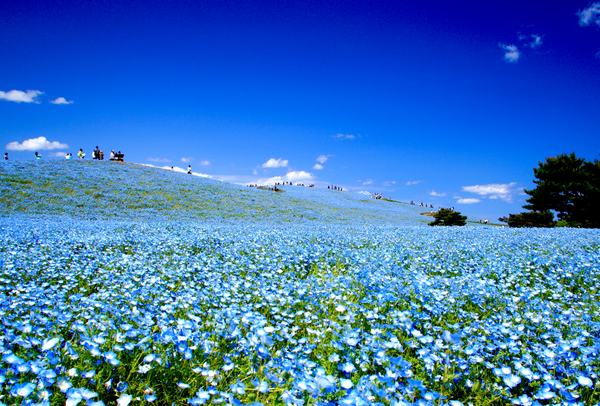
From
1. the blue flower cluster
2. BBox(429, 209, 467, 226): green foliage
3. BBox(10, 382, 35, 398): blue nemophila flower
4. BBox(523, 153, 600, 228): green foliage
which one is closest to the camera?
BBox(10, 382, 35, 398): blue nemophila flower

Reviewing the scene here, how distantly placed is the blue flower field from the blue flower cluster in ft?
0.09

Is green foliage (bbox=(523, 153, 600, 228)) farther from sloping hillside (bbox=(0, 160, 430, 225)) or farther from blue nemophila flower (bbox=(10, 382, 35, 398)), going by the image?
blue nemophila flower (bbox=(10, 382, 35, 398))

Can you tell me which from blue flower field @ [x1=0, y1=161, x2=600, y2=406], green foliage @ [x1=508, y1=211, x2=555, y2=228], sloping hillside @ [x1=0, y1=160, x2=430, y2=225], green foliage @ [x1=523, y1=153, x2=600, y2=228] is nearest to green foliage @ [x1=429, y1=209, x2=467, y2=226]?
green foliage @ [x1=508, y1=211, x2=555, y2=228]

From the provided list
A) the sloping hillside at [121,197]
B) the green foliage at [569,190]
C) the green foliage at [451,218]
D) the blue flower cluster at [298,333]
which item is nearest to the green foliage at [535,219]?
the green foliage at [569,190]

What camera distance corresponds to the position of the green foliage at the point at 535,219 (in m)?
34.9

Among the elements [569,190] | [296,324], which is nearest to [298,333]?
[296,324]

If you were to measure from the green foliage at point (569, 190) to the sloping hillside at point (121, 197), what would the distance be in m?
24.1

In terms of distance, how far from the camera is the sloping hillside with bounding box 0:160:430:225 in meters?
25.2

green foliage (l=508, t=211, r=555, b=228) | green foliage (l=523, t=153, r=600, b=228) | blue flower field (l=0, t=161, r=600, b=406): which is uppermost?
green foliage (l=523, t=153, r=600, b=228)

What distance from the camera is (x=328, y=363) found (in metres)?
3.38

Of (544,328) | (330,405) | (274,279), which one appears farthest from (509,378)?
(274,279)

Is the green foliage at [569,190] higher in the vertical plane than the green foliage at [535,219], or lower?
higher

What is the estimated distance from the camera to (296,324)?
4.48 meters

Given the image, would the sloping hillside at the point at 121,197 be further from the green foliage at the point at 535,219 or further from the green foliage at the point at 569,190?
the green foliage at the point at 569,190
